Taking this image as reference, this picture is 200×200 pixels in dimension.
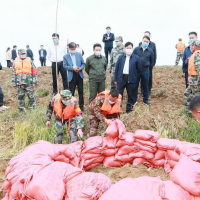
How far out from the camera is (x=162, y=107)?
14.1 feet

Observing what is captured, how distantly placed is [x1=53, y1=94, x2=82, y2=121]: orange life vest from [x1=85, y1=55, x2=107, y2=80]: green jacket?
1.12 metres

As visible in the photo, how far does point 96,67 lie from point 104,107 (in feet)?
3.92

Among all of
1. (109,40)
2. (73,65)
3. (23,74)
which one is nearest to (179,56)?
(109,40)

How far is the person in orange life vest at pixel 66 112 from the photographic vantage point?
123 inches

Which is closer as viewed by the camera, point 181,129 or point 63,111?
point 63,111

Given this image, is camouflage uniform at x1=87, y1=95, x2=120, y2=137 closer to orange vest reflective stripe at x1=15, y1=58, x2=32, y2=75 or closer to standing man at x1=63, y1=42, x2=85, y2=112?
standing man at x1=63, y1=42, x2=85, y2=112

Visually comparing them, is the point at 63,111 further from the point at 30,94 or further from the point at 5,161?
the point at 30,94

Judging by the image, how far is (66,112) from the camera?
3229mm

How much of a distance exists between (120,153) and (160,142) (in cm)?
55

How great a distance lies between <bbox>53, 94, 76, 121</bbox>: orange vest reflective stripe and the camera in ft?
10.4

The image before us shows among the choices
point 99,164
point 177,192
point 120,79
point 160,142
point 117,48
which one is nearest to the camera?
point 177,192

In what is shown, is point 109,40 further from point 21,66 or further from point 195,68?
point 195,68

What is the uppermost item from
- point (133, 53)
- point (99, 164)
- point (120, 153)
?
point (133, 53)

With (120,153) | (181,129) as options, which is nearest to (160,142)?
(120,153)
